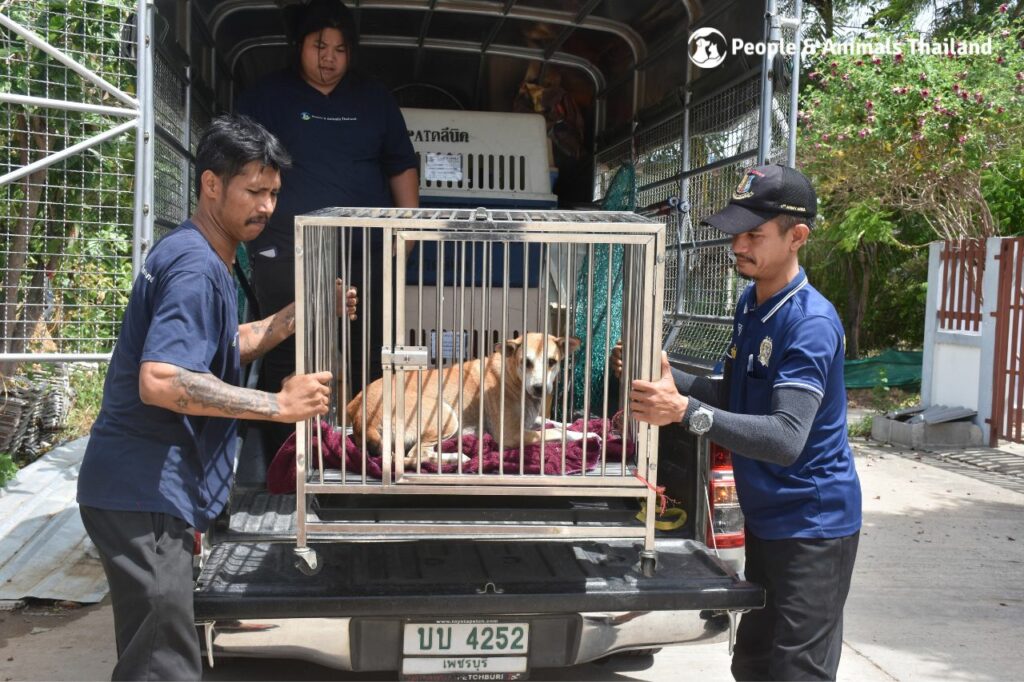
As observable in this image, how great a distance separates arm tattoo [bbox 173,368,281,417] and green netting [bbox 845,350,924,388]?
483 inches

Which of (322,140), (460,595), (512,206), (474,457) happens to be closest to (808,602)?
(460,595)

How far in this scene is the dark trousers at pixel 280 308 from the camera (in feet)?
13.8

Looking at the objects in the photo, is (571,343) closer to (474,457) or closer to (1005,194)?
(474,457)

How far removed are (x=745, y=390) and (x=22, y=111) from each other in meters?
A: 4.64

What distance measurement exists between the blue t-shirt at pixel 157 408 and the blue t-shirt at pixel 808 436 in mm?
1527

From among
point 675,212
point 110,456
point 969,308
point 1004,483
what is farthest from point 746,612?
point 969,308

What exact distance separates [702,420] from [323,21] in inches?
112

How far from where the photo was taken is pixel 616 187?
5.81 m

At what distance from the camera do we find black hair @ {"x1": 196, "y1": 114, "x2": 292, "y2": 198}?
2.62 metres

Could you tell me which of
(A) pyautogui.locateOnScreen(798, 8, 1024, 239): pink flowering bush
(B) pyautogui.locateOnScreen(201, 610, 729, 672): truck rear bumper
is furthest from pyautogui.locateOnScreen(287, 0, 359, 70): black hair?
(A) pyautogui.locateOnScreen(798, 8, 1024, 239): pink flowering bush

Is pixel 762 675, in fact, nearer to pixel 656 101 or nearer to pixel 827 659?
pixel 827 659

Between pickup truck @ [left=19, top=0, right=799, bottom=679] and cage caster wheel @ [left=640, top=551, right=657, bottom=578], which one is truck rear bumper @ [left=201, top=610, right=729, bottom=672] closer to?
pickup truck @ [left=19, top=0, right=799, bottom=679]

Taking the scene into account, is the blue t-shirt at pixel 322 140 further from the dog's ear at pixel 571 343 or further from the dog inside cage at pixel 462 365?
the dog's ear at pixel 571 343

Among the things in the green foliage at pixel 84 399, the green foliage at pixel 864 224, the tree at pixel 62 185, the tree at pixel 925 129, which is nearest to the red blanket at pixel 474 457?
Result: the tree at pixel 62 185
